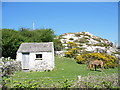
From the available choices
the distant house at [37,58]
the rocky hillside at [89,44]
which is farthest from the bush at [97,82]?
the rocky hillside at [89,44]

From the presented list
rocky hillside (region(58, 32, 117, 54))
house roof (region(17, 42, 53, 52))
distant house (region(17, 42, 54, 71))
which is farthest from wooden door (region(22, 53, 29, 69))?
rocky hillside (region(58, 32, 117, 54))

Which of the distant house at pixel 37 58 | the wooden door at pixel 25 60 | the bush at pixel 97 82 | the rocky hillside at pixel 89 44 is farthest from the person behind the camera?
the rocky hillside at pixel 89 44

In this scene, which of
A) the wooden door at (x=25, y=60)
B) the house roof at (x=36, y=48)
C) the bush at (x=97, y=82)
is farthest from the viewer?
the house roof at (x=36, y=48)

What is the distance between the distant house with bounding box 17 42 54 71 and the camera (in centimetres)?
1047

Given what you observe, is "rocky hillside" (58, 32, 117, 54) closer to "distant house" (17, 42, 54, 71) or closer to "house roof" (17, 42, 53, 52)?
"house roof" (17, 42, 53, 52)

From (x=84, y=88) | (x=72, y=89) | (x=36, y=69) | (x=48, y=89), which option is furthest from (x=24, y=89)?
(x=36, y=69)

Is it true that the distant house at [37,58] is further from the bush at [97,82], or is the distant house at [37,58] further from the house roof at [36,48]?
the bush at [97,82]

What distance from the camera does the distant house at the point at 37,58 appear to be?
10.5 metres

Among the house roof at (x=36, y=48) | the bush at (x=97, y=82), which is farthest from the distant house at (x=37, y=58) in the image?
the bush at (x=97, y=82)

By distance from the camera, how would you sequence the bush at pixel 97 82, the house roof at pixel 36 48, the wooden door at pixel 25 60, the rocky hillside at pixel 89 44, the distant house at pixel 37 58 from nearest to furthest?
the bush at pixel 97 82, the distant house at pixel 37 58, the wooden door at pixel 25 60, the house roof at pixel 36 48, the rocky hillside at pixel 89 44

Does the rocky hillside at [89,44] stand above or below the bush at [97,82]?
above

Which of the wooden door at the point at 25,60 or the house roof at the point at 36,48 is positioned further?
the house roof at the point at 36,48

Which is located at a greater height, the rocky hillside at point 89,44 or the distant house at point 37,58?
the rocky hillside at point 89,44

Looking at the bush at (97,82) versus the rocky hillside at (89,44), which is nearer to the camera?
the bush at (97,82)
